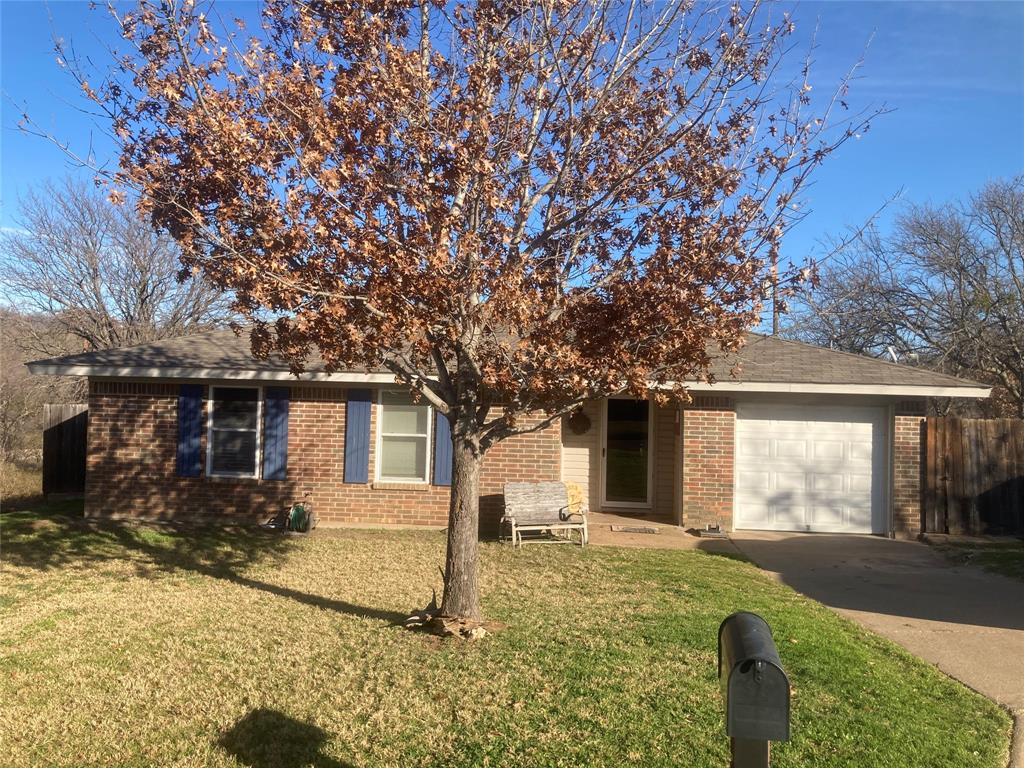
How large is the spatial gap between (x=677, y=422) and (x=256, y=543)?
274 inches

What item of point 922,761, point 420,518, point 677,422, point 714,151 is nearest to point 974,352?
point 677,422

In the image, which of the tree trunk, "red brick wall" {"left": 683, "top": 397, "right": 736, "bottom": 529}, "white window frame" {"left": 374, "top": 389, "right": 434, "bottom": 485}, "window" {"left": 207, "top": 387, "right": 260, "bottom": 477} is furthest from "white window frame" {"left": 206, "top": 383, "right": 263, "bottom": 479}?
the tree trunk

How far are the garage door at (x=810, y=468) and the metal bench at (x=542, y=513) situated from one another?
10.3ft

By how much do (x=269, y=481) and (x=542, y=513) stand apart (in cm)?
440

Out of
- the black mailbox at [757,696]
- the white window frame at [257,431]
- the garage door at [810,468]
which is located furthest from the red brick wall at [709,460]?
the black mailbox at [757,696]

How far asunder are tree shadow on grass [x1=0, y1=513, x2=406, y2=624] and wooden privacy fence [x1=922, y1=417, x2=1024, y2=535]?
940 centimetres

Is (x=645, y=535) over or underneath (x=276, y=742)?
over

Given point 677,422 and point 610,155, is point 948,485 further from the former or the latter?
point 610,155

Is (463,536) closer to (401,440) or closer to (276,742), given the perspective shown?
(276,742)

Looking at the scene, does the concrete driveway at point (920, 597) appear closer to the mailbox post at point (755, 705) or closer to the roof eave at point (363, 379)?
the roof eave at point (363, 379)

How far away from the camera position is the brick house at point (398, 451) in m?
12.8

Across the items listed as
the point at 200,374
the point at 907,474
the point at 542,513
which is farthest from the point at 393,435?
the point at 907,474

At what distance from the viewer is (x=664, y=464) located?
47.6 ft

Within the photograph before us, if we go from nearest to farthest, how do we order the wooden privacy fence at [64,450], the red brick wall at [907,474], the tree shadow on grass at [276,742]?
the tree shadow on grass at [276,742]
the red brick wall at [907,474]
the wooden privacy fence at [64,450]
